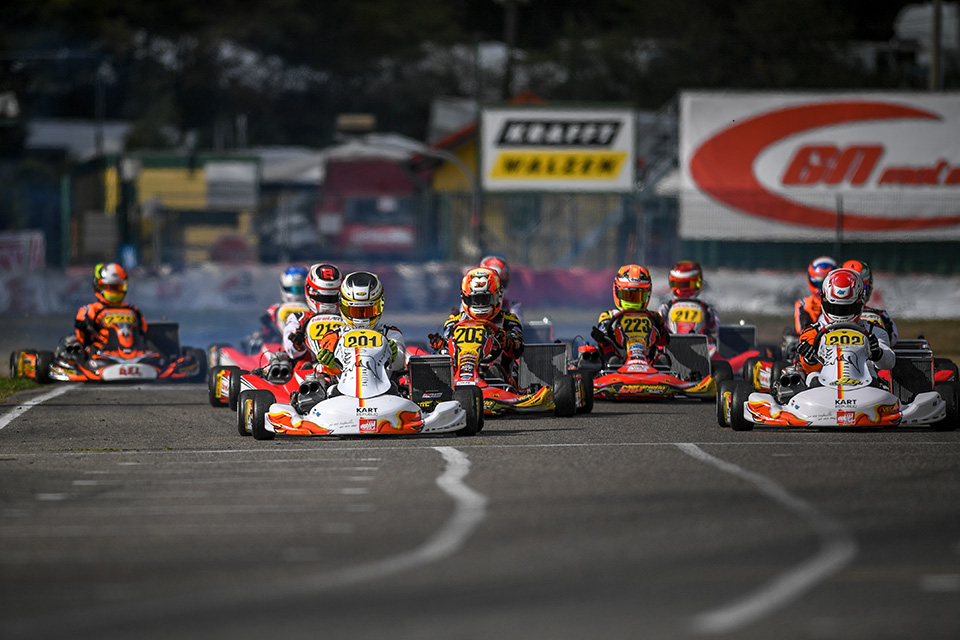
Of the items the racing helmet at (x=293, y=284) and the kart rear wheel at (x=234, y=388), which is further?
the racing helmet at (x=293, y=284)

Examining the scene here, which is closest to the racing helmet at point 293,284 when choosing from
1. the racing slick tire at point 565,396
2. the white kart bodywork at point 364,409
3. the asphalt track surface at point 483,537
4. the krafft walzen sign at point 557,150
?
the racing slick tire at point 565,396

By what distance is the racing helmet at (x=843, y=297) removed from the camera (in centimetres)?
1190

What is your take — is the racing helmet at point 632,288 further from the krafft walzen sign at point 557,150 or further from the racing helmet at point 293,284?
the krafft walzen sign at point 557,150

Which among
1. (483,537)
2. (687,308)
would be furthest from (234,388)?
(483,537)

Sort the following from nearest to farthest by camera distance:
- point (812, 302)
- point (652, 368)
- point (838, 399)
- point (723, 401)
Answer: point (838, 399) < point (723, 401) < point (652, 368) < point (812, 302)

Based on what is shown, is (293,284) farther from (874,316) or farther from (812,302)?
(874,316)

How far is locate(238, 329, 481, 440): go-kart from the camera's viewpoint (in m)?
10.8

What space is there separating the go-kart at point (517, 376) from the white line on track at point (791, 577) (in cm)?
473

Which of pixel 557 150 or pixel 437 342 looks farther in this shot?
pixel 557 150

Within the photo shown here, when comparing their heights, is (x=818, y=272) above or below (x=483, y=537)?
above

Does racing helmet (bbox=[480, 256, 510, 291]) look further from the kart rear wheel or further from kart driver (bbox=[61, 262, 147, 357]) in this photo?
kart driver (bbox=[61, 262, 147, 357])

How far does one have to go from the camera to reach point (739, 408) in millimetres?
11398

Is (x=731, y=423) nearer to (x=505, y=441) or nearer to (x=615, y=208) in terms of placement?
(x=505, y=441)

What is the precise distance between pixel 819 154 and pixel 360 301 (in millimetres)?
21601
